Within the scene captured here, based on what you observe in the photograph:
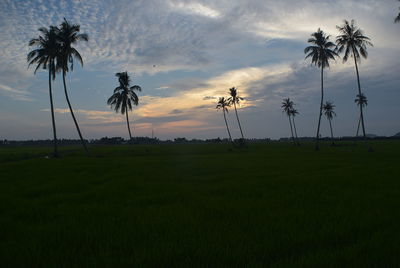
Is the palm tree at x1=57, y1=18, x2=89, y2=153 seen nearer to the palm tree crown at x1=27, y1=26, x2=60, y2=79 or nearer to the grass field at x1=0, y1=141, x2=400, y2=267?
the palm tree crown at x1=27, y1=26, x2=60, y2=79

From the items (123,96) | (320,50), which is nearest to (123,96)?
(123,96)

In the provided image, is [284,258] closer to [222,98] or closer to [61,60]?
[61,60]

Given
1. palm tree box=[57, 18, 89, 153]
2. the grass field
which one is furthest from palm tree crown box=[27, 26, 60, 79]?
the grass field

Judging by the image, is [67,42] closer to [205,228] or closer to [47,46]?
[47,46]

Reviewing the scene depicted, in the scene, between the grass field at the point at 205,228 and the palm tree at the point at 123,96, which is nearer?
the grass field at the point at 205,228

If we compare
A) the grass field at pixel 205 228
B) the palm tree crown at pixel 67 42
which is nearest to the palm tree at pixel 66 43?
the palm tree crown at pixel 67 42

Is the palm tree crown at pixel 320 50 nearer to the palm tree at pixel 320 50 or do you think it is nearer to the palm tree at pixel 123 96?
the palm tree at pixel 320 50

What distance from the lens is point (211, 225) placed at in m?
5.31

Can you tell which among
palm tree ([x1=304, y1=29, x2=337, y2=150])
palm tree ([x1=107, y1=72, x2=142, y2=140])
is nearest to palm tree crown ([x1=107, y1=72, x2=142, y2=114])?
palm tree ([x1=107, y1=72, x2=142, y2=140])

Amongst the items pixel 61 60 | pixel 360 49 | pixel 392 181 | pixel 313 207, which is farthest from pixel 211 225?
pixel 360 49

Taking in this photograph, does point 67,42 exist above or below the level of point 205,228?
above

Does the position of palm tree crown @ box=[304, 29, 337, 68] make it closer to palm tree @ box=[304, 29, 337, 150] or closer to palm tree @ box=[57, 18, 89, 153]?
palm tree @ box=[304, 29, 337, 150]

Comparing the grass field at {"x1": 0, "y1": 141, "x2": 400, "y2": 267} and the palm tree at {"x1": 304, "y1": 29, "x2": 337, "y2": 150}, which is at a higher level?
the palm tree at {"x1": 304, "y1": 29, "x2": 337, "y2": 150}

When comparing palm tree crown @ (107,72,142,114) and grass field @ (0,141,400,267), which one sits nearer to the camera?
grass field @ (0,141,400,267)
